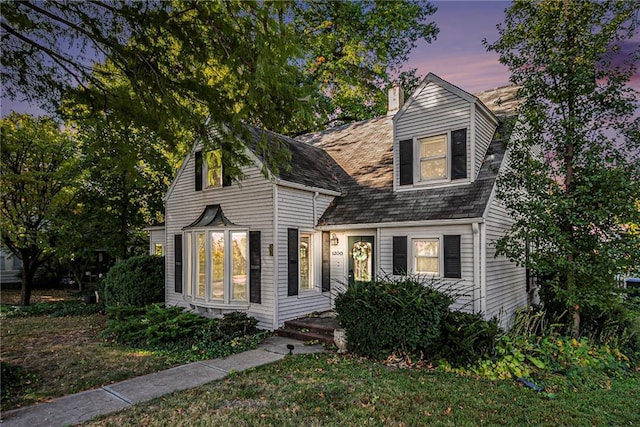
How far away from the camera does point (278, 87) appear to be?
400 centimetres

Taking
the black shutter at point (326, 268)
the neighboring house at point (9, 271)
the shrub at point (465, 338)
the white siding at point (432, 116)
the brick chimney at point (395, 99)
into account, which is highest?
the brick chimney at point (395, 99)

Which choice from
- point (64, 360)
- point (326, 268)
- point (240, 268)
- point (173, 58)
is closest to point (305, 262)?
point (326, 268)

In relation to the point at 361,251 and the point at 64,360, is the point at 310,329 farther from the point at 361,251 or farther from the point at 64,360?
the point at 64,360

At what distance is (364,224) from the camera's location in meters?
9.30

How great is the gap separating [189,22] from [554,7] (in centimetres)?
759

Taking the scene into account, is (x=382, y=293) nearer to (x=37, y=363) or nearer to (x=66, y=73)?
(x=66, y=73)

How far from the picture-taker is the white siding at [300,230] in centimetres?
902

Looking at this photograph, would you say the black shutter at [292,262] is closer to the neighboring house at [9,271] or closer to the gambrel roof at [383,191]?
the gambrel roof at [383,191]

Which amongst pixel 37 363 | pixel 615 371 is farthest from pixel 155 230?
pixel 615 371

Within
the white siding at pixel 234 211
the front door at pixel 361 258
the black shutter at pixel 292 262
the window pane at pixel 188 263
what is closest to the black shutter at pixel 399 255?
the front door at pixel 361 258

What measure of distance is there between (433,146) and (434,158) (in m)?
0.34

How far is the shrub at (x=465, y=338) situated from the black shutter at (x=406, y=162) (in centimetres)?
402

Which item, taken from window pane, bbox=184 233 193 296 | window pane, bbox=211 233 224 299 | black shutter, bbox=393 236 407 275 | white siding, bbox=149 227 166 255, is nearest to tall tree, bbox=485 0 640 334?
black shutter, bbox=393 236 407 275

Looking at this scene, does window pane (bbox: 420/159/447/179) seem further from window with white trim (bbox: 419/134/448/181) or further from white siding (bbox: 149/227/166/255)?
white siding (bbox: 149/227/166/255)
